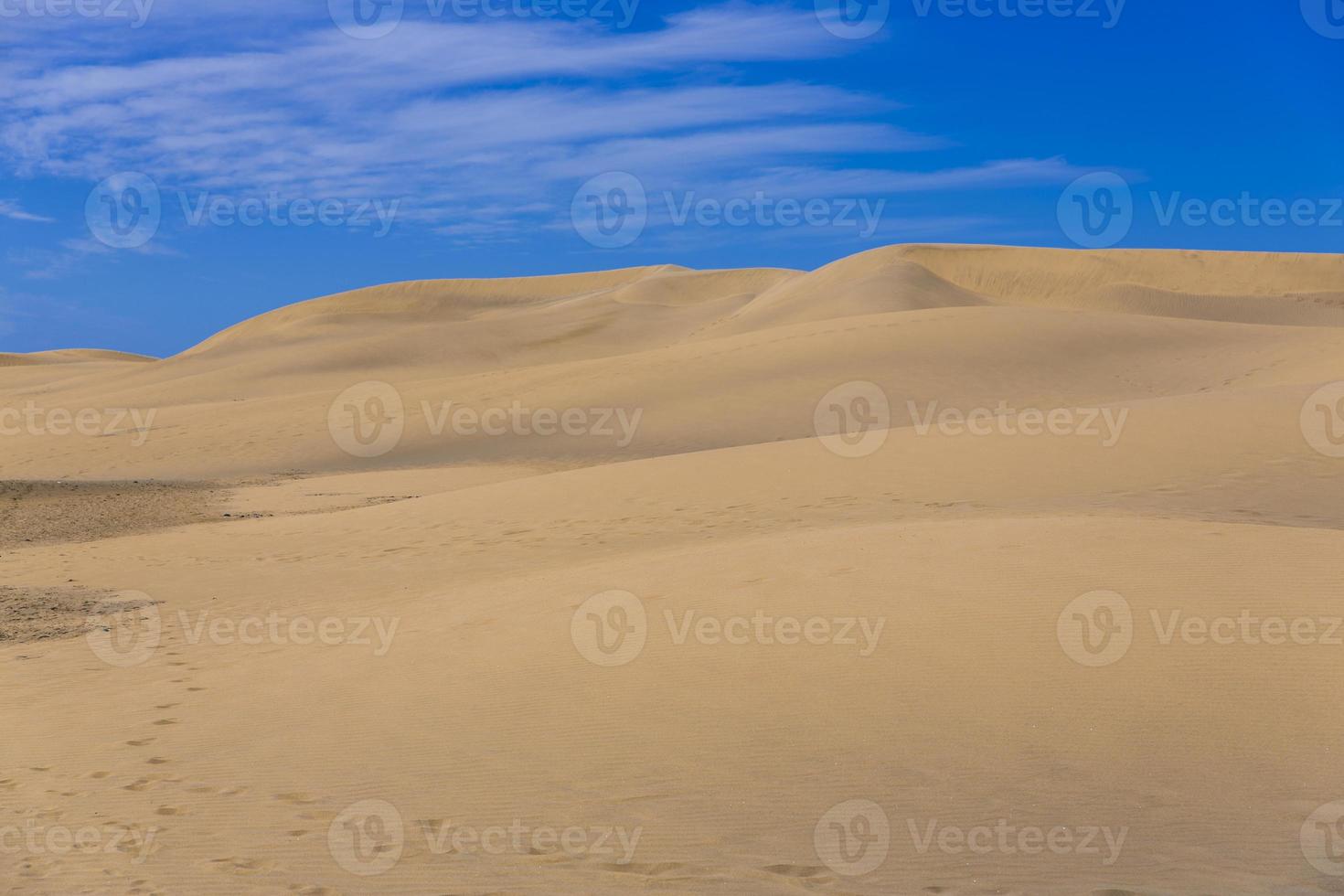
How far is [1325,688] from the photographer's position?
5902 mm

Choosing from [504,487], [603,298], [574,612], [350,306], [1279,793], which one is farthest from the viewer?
[350,306]

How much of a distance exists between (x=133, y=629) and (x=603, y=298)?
6333 centimetres

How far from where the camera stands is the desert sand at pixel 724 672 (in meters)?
4.67

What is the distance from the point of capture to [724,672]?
21.9 ft

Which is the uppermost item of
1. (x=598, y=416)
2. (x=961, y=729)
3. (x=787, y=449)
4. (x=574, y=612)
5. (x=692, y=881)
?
(x=598, y=416)

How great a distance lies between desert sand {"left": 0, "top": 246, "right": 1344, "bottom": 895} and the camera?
4.67 metres

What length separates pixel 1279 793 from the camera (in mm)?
4895

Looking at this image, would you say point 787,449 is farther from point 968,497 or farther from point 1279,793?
point 1279,793

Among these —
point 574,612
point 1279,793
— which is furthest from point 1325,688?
point 574,612

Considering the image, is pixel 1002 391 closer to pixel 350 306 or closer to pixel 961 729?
pixel 961 729

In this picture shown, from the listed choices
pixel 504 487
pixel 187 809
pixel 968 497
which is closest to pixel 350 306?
pixel 504 487

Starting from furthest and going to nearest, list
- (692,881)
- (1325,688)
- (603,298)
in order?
(603,298) < (1325,688) < (692,881)

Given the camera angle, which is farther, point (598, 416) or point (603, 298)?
point (603, 298)

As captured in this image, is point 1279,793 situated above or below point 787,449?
below
